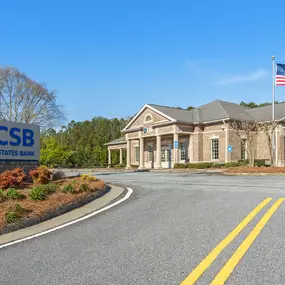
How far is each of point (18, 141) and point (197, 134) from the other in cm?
2667

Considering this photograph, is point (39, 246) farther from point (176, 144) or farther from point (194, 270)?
point (176, 144)

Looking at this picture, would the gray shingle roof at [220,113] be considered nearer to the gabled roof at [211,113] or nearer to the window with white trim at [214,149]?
the gabled roof at [211,113]

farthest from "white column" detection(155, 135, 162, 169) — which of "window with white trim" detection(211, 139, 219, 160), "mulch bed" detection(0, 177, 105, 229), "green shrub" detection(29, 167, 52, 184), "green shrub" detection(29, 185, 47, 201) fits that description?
"green shrub" detection(29, 185, 47, 201)

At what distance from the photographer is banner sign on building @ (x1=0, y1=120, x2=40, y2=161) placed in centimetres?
1259

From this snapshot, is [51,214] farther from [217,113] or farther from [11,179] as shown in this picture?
[217,113]

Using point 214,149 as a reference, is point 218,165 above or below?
below

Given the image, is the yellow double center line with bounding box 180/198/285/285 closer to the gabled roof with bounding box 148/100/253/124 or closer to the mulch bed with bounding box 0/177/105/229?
the mulch bed with bounding box 0/177/105/229

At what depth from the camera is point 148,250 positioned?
4840mm

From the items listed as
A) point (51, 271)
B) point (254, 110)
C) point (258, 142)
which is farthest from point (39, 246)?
point (254, 110)

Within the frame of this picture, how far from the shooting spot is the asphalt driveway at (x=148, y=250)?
3.89 metres

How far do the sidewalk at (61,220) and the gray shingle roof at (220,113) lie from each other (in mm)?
27384

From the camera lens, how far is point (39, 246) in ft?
17.7

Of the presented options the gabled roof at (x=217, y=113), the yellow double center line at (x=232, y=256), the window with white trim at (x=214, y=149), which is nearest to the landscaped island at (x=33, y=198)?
the yellow double center line at (x=232, y=256)

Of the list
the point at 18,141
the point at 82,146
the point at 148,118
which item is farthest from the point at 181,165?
the point at 82,146
